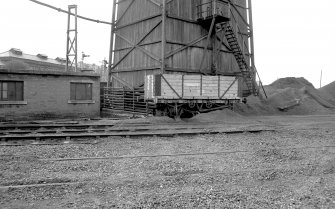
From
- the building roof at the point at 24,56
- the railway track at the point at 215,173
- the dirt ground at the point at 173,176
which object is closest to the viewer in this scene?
the dirt ground at the point at 173,176

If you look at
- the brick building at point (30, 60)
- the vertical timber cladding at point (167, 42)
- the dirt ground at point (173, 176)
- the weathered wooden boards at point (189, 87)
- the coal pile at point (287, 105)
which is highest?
the brick building at point (30, 60)

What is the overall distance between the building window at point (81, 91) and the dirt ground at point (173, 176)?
32.8ft

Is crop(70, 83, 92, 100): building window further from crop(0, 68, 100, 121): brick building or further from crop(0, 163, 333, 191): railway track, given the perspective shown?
crop(0, 163, 333, 191): railway track

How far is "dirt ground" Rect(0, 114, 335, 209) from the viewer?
4.91m

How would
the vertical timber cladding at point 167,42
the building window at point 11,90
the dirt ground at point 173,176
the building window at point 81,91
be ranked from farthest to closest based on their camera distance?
the vertical timber cladding at point 167,42, the building window at point 81,91, the building window at point 11,90, the dirt ground at point 173,176

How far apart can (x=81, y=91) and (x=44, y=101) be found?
246 centimetres

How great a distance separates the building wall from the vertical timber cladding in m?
4.59

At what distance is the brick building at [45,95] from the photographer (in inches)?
680

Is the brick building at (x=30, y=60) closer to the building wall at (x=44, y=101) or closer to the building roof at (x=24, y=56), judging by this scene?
the building roof at (x=24, y=56)

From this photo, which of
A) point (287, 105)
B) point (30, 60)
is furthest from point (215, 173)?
point (30, 60)

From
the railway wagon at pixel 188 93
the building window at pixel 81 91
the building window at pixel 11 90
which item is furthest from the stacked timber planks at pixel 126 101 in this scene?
the building window at pixel 11 90

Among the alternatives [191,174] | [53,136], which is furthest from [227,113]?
[191,174]

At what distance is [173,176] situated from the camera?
6.18 metres

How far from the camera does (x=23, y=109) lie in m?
17.5
